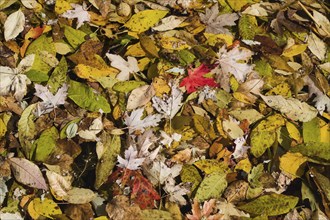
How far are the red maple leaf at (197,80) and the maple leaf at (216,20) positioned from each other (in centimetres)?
16

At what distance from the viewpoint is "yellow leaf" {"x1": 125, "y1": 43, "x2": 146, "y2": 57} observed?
4.95 ft

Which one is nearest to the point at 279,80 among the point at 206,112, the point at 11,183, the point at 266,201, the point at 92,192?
the point at 206,112

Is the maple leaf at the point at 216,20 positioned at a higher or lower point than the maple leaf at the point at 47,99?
higher

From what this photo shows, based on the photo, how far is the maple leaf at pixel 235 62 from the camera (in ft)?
4.95

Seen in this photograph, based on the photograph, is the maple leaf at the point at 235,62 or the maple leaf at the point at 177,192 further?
the maple leaf at the point at 235,62

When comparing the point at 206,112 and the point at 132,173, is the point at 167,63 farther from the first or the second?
the point at 132,173

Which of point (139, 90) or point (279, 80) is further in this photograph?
point (279, 80)

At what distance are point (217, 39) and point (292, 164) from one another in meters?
0.46

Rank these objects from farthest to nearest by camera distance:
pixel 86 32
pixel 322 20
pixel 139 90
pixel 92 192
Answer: pixel 322 20
pixel 86 32
pixel 139 90
pixel 92 192

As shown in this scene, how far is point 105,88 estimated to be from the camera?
144 centimetres

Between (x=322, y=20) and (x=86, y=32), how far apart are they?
788 mm

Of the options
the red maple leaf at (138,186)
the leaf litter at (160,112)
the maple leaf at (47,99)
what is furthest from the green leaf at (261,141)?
the maple leaf at (47,99)

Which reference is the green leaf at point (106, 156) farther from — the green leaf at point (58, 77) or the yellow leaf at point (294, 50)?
the yellow leaf at point (294, 50)

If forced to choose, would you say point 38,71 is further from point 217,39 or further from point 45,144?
point 217,39
